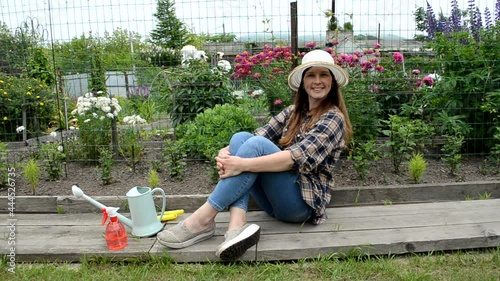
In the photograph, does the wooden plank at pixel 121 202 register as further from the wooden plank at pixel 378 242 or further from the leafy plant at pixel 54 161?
the wooden plank at pixel 378 242

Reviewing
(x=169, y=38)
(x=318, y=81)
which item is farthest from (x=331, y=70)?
(x=169, y=38)

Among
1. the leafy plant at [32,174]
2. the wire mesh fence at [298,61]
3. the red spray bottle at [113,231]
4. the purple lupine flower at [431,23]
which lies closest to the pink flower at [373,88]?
the wire mesh fence at [298,61]

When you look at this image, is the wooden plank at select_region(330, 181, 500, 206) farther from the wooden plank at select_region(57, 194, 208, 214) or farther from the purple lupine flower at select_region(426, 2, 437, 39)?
Answer: the purple lupine flower at select_region(426, 2, 437, 39)

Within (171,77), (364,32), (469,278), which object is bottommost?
(469,278)

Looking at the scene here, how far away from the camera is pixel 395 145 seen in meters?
2.97

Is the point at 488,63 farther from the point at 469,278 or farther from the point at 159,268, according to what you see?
the point at 159,268

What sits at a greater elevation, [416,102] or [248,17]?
[248,17]

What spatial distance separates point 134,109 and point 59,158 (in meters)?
2.29

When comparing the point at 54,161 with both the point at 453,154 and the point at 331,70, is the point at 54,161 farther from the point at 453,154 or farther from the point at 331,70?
the point at 453,154

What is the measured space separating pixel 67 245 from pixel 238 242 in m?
0.97

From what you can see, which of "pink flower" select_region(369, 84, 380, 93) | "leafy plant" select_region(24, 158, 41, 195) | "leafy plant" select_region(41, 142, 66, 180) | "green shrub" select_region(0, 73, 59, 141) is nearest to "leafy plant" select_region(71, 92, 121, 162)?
"leafy plant" select_region(41, 142, 66, 180)

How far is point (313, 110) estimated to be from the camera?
2248mm

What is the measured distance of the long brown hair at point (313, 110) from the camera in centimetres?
220

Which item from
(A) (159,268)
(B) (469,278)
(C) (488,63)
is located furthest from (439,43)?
(A) (159,268)
